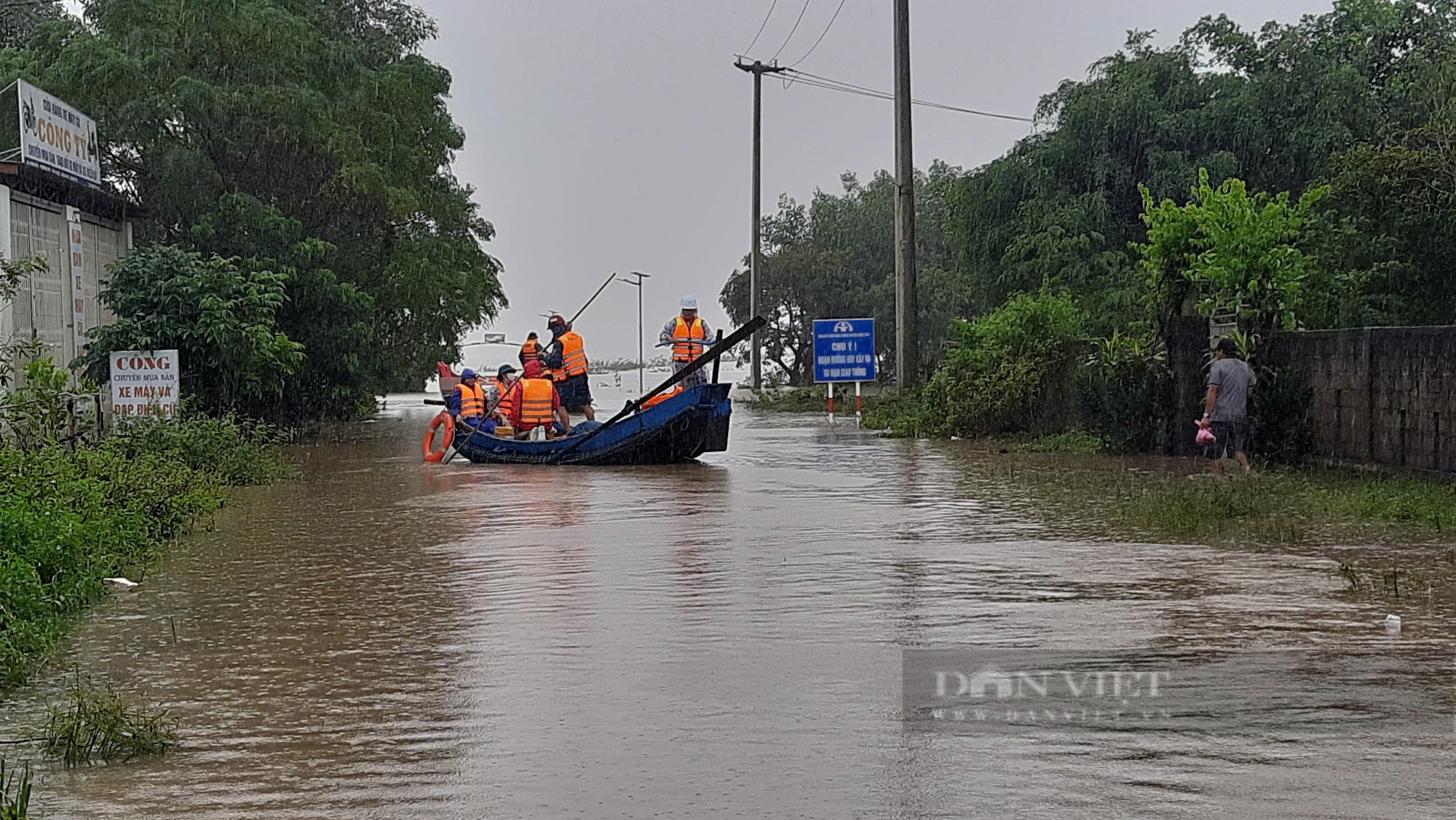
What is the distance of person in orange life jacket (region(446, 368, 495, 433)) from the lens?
24.2m

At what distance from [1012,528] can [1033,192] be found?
2652 centimetres

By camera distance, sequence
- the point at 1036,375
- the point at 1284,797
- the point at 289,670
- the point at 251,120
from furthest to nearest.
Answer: the point at 251,120 < the point at 1036,375 < the point at 289,670 < the point at 1284,797

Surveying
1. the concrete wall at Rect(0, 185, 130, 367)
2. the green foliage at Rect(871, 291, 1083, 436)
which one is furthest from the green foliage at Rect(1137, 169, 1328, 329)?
the concrete wall at Rect(0, 185, 130, 367)

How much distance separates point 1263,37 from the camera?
39.8 meters

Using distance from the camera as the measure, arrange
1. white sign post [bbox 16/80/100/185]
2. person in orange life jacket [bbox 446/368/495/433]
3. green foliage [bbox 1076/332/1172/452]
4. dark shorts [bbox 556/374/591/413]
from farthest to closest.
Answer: dark shorts [bbox 556/374/591/413] < person in orange life jacket [bbox 446/368/495/433] < white sign post [bbox 16/80/100/185] < green foliage [bbox 1076/332/1172/452]

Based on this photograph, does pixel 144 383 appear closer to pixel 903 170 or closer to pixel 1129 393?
pixel 1129 393

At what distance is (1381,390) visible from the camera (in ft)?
59.6

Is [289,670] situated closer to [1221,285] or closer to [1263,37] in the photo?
[1221,285]

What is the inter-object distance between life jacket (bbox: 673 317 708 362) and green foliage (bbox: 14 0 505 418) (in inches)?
272

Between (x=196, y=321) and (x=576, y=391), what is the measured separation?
7.08 metres

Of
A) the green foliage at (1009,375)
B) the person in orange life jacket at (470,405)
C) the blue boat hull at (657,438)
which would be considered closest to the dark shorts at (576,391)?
the person in orange life jacket at (470,405)

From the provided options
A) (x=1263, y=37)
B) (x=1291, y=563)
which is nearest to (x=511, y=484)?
(x=1291, y=563)

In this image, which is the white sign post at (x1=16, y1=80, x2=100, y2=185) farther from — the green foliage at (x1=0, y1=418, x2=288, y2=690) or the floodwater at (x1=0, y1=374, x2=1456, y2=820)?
the floodwater at (x1=0, y1=374, x2=1456, y2=820)

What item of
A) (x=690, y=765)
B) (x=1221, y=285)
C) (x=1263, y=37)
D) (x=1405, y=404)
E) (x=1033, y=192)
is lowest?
(x=690, y=765)
